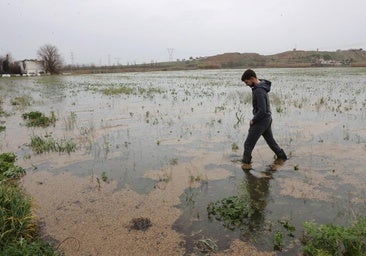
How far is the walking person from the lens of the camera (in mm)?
6441

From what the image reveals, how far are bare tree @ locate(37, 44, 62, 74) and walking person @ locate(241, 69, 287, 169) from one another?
76.4m

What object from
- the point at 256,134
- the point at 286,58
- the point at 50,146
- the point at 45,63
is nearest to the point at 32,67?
the point at 45,63

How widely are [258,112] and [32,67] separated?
89.3 meters

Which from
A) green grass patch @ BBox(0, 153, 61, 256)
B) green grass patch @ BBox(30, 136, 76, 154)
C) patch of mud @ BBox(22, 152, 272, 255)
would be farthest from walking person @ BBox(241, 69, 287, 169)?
green grass patch @ BBox(30, 136, 76, 154)

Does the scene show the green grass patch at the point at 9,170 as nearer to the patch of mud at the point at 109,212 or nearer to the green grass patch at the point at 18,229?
the patch of mud at the point at 109,212

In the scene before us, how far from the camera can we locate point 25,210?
14.2 feet

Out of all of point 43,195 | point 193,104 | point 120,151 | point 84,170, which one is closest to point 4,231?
point 43,195

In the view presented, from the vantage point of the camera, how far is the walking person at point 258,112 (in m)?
6.44

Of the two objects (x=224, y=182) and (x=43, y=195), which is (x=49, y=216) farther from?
(x=224, y=182)

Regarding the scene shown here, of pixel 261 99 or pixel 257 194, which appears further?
pixel 261 99

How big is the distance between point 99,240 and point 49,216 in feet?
3.82

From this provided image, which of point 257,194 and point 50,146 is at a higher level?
point 50,146

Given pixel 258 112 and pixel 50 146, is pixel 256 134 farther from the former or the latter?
pixel 50 146

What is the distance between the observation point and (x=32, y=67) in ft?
276
